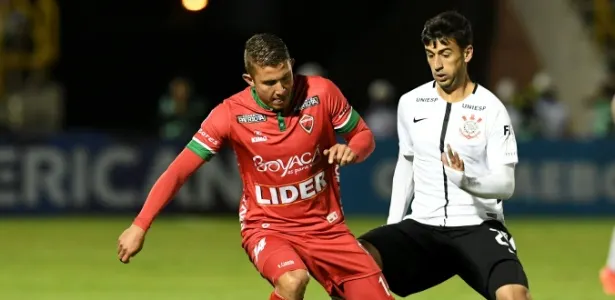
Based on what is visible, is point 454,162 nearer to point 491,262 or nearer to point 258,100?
point 491,262

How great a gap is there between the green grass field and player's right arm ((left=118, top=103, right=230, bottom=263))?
3.75 meters

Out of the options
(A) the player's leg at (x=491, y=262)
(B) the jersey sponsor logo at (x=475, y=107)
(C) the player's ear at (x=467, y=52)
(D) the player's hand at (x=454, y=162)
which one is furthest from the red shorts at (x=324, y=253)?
(C) the player's ear at (x=467, y=52)

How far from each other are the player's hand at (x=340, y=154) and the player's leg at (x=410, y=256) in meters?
0.82

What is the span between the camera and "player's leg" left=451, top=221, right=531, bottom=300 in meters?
7.62

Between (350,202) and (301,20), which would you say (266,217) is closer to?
(350,202)

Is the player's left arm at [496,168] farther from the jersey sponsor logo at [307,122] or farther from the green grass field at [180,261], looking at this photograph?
the green grass field at [180,261]

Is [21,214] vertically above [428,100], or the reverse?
[428,100]

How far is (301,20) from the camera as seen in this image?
2698 cm

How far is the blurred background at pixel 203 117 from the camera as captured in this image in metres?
14.6

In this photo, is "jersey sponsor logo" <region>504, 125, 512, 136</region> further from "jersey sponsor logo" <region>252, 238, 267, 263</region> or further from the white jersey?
"jersey sponsor logo" <region>252, 238, 267, 263</region>

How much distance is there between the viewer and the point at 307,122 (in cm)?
814

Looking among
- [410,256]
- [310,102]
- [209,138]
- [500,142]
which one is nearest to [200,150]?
[209,138]

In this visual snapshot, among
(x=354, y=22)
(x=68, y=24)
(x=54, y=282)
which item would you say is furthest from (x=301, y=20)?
(x=54, y=282)

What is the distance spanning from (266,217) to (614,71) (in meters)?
19.5
